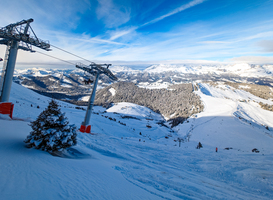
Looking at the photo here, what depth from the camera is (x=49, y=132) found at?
19.9 ft

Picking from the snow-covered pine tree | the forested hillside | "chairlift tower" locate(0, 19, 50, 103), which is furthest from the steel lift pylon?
the forested hillside

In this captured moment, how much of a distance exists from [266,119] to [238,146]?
184 feet

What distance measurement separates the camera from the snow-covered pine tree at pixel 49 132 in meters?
6.09

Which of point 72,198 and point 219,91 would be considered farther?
point 219,91

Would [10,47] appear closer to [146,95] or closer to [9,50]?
[9,50]

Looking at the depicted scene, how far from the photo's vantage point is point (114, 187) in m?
4.64

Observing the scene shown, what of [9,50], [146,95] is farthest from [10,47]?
[146,95]

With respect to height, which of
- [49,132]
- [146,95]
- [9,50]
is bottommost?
[49,132]

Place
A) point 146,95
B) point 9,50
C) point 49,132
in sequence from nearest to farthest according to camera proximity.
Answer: point 49,132
point 9,50
point 146,95

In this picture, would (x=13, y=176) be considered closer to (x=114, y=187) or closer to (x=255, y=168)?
(x=114, y=187)

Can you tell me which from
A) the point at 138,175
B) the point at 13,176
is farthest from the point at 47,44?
the point at 138,175

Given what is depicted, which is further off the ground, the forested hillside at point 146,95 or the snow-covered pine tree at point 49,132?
the forested hillside at point 146,95

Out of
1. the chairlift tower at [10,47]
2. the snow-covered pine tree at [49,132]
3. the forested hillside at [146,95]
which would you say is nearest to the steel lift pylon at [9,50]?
the chairlift tower at [10,47]

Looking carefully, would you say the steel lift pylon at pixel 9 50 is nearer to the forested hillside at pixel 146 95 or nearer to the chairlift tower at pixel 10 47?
the chairlift tower at pixel 10 47
